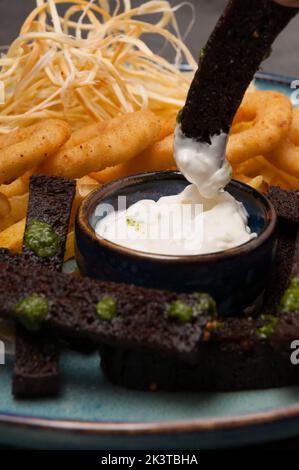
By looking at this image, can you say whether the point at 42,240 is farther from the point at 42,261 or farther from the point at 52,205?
the point at 52,205

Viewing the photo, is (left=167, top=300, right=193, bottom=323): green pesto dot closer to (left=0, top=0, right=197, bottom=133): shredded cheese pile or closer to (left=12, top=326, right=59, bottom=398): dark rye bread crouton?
(left=12, top=326, right=59, bottom=398): dark rye bread crouton

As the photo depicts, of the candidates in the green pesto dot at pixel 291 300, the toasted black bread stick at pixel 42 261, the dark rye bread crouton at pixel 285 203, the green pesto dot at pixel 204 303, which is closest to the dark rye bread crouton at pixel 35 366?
the toasted black bread stick at pixel 42 261

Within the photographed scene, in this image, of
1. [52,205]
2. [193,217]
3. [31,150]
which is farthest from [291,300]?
[31,150]

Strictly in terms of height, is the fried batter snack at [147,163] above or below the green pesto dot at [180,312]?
below

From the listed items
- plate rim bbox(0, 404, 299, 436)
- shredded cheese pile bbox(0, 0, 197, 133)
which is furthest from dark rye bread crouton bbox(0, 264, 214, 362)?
shredded cheese pile bbox(0, 0, 197, 133)

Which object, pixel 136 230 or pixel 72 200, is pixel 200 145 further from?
pixel 72 200

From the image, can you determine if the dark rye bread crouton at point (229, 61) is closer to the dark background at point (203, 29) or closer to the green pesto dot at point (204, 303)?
the green pesto dot at point (204, 303)
